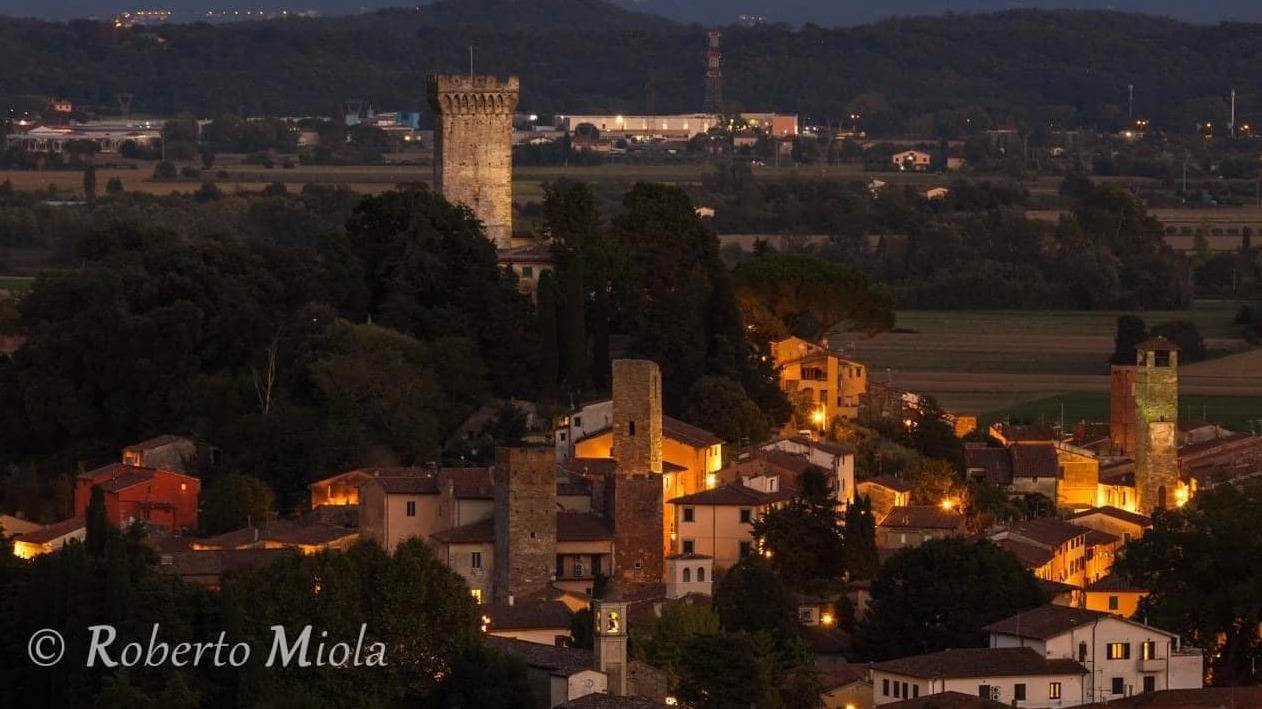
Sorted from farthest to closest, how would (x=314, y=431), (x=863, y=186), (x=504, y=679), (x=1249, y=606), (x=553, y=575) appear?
1. (x=863, y=186)
2. (x=314, y=431)
3. (x=553, y=575)
4. (x=1249, y=606)
5. (x=504, y=679)

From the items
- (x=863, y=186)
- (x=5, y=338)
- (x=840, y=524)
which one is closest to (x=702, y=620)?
(x=840, y=524)

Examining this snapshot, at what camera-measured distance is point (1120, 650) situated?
118 ft

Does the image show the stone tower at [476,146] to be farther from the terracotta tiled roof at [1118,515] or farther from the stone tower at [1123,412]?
the terracotta tiled roof at [1118,515]

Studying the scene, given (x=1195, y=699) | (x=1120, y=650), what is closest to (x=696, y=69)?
(x=1120, y=650)

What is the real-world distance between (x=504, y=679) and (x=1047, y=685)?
584 cm

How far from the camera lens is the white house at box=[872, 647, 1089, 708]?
34.4 m

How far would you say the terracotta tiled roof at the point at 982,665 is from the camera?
34.6 m

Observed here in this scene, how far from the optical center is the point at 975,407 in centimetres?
6097

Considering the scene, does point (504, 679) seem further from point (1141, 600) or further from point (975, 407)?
point (975, 407)

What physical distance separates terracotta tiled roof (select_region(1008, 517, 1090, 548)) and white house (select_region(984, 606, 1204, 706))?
653 centimetres

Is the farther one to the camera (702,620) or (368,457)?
(368,457)

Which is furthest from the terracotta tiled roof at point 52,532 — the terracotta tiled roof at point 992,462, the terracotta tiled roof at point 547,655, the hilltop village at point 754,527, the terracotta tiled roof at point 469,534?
the terracotta tiled roof at point 992,462

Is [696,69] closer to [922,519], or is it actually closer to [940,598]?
[922,519]

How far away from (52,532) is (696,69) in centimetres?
13983
